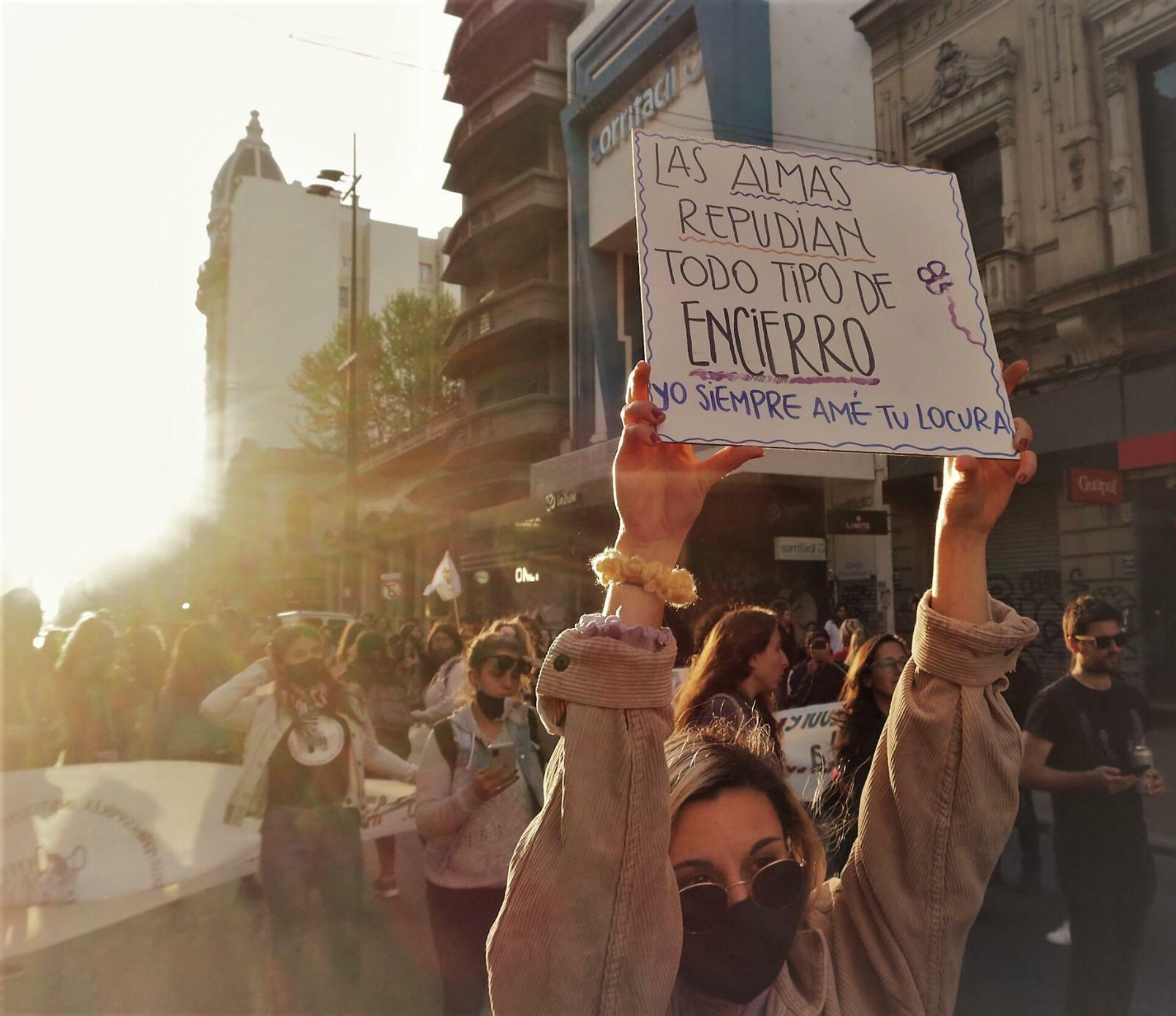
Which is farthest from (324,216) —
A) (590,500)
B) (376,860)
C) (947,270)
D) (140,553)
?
(947,270)

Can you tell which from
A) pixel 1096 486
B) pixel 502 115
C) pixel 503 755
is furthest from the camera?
pixel 502 115

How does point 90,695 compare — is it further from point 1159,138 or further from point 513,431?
point 513,431

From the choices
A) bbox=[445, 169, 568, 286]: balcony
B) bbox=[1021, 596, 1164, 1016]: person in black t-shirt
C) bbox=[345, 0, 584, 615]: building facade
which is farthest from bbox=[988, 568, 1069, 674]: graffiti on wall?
bbox=[445, 169, 568, 286]: balcony

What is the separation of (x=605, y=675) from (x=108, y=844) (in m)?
4.31

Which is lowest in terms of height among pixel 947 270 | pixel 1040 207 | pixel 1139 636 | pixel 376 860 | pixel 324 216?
pixel 376 860

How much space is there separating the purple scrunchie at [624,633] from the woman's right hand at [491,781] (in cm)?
237

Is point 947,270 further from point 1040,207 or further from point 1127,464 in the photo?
point 1040,207

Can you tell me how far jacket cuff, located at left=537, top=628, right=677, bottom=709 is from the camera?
1.26 metres

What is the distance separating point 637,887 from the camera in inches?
49.2

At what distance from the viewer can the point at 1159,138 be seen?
13.1 metres

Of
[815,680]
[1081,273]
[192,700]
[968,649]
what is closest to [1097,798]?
[815,680]

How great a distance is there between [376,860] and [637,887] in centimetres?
678

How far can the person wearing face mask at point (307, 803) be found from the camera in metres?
4.39

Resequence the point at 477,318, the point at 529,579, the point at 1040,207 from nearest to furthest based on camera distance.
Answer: the point at 1040,207 → the point at 529,579 → the point at 477,318
